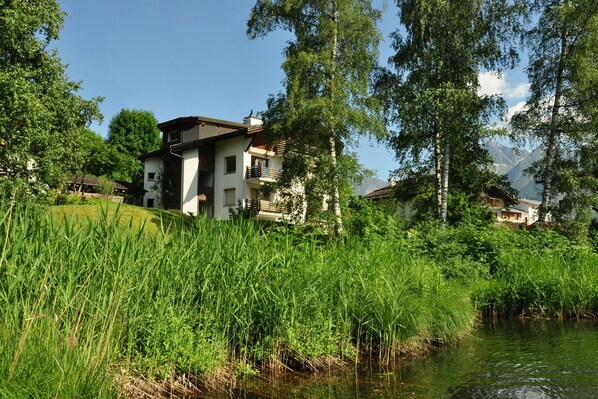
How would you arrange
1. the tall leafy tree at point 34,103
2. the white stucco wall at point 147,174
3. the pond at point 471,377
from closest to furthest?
the pond at point 471,377
the tall leafy tree at point 34,103
the white stucco wall at point 147,174

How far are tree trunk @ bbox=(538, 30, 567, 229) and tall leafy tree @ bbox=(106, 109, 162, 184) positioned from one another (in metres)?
47.6

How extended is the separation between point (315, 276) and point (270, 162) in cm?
3148

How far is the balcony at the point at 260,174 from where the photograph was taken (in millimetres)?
36697

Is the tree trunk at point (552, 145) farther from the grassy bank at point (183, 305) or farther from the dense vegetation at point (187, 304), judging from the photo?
the grassy bank at point (183, 305)

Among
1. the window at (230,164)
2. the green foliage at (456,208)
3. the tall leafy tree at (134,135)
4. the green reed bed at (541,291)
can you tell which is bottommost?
the green reed bed at (541,291)

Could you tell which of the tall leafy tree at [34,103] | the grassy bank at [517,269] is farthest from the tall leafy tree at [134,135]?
the grassy bank at [517,269]

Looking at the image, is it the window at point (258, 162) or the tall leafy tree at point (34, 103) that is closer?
the tall leafy tree at point (34, 103)

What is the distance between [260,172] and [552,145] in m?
20.4

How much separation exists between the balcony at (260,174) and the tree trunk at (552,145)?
19.4 meters

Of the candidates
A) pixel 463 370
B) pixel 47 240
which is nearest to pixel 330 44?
pixel 463 370

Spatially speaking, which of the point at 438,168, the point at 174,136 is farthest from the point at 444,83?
the point at 174,136

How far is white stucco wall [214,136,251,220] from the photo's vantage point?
37.4 metres

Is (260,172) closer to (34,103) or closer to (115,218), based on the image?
(34,103)

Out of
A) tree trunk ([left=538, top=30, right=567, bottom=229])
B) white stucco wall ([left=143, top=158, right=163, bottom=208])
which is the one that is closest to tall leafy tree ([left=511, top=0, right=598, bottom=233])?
tree trunk ([left=538, top=30, right=567, bottom=229])
